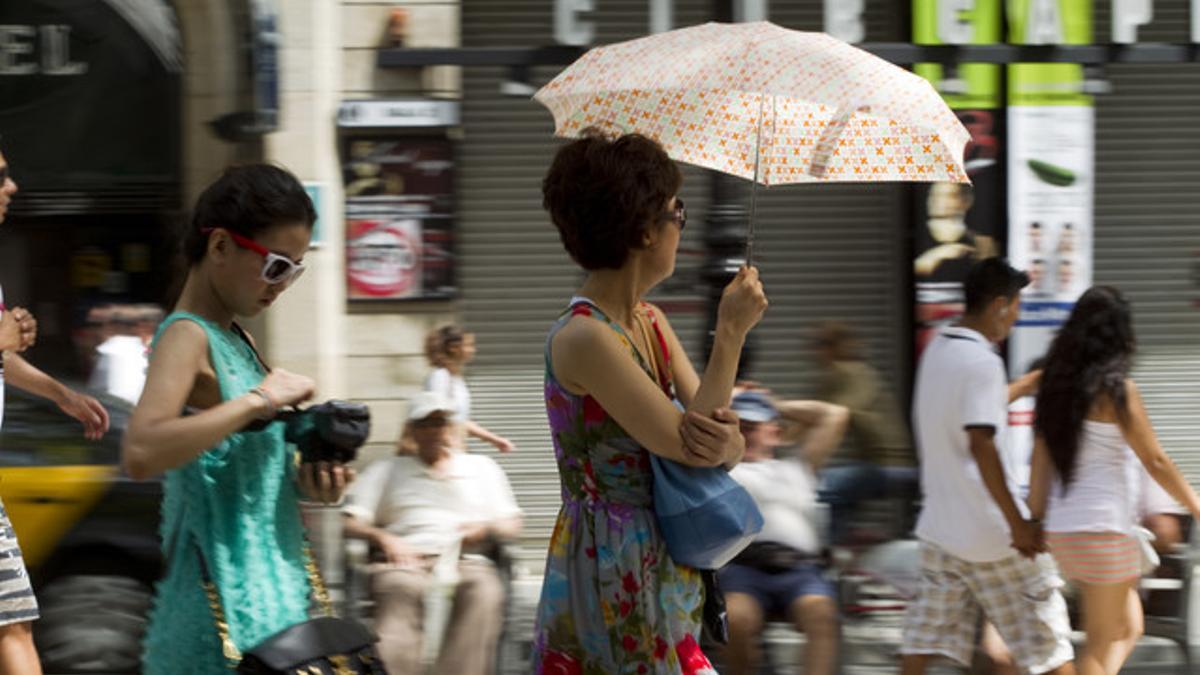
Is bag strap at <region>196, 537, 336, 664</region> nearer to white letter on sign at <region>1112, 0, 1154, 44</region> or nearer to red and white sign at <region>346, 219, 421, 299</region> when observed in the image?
red and white sign at <region>346, 219, 421, 299</region>

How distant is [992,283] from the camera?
6652mm

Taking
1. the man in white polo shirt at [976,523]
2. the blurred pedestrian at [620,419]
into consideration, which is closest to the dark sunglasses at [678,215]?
the blurred pedestrian at [620,419]

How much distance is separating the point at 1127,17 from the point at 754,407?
5029 millimetres

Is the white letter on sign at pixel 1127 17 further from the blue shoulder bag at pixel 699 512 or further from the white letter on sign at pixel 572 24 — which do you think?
the blue shoulder bag at pixel 699 512

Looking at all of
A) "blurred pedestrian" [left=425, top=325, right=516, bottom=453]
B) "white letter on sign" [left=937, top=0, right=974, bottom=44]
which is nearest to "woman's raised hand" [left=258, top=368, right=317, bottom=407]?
"blurred pedestrian" [left=425, top=325, right=516, bottom=453]

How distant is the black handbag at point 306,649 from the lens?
3.10 m

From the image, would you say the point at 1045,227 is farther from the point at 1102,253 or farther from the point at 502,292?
the point at 502,292

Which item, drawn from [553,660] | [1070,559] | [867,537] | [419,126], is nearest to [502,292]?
[419,126]

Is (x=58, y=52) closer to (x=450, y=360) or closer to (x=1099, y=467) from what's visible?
(x=450, y=360)

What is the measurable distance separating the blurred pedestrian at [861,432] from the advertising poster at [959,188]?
5.52ft

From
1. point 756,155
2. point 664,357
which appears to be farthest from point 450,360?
point 664,357

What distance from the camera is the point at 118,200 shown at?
38.9 feet

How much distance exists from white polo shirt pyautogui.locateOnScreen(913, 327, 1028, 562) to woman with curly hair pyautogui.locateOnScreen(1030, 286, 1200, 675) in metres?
0.18

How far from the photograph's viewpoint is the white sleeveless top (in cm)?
639
